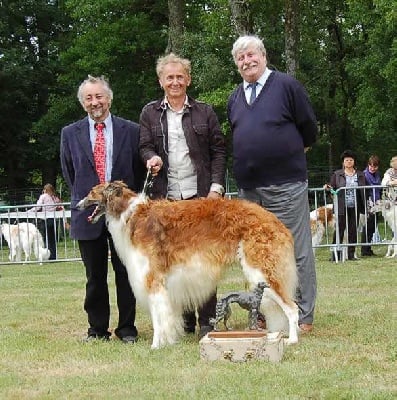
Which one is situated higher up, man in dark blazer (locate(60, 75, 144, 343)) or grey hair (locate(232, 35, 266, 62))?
grey hair (locate(232, 35, 266, 62))

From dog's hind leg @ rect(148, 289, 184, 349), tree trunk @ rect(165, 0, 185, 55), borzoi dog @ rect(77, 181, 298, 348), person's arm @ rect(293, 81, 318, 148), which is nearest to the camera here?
borzoi dog @ rect(77, 181, 298, 348)

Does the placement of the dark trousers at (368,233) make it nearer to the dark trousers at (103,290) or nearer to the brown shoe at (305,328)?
the brown shoe at (305,328)

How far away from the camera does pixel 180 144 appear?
5.91 meters

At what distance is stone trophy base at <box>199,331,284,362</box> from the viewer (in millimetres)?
4926

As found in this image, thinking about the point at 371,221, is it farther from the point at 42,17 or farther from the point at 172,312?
the point at 42,17

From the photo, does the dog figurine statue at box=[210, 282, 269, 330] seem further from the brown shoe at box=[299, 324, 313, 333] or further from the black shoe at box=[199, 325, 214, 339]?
the brown shoe at box=[299, 324, 313, 333]

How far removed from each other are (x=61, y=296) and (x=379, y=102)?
19.1m

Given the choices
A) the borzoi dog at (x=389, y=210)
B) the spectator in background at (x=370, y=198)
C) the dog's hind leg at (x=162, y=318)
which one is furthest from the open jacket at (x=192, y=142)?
the borzoi dog at (x=389, y=210)

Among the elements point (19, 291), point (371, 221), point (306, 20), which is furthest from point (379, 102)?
point (19, 291)

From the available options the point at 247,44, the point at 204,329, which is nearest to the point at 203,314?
the point at 204,329

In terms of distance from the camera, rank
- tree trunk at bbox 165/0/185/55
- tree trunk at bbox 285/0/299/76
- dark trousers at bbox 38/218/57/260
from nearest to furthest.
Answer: dark trousers at bbox 38/218/57/260 < tree trunk at bbox 285/0/299/76 < tree trunk at bbox 165/0/185/55

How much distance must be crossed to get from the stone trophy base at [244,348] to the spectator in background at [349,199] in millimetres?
8236

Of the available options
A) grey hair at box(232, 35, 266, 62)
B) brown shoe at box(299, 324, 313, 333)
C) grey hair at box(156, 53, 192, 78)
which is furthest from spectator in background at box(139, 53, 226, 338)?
brown shoe at box(299, 324, 313, 333)

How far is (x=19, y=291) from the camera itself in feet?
32.2
